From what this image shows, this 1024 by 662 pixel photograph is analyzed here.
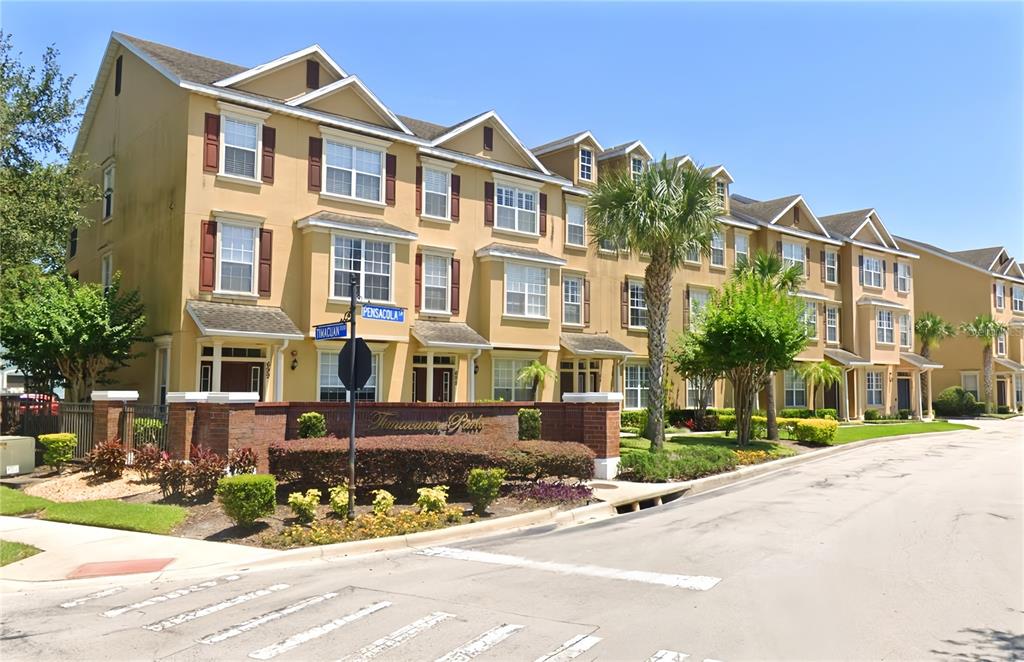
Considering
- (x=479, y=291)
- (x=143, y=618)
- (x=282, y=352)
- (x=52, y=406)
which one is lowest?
(x=143, y=618)

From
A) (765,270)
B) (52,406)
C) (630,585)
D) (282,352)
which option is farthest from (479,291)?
(630,585)

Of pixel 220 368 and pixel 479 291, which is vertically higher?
pixel 479 291

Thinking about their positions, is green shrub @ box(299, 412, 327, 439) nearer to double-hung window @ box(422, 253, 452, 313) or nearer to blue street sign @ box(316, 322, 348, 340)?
blue street sign @ box(316, 322, 348, 340)

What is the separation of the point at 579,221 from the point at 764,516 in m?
20.8

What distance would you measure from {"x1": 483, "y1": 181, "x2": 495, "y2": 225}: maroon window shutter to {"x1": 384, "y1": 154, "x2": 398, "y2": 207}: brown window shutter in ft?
13.3

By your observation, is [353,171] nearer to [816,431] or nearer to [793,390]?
[816,431]

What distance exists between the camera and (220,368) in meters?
22.9

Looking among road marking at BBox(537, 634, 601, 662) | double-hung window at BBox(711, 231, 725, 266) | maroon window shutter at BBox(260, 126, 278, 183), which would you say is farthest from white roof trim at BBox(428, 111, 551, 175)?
road marking at BBox(537, 634, 601, 662)

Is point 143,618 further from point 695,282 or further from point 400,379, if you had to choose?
point 695,282

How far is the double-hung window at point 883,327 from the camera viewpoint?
1850 inches

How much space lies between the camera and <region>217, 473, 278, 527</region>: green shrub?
40.0 ft

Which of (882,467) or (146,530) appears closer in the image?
(146,530)

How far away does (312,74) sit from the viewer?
84.9ft

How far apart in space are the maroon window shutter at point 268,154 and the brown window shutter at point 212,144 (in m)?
1.41
